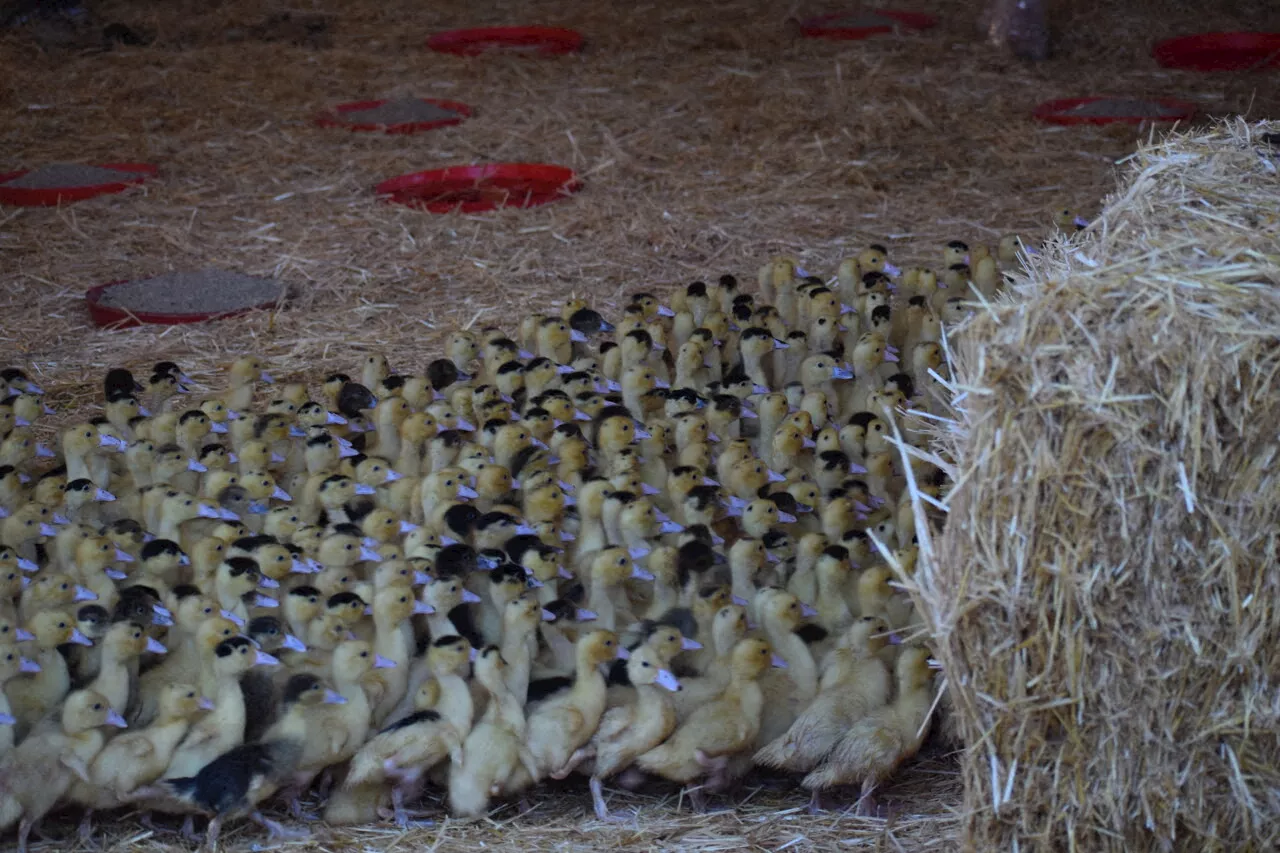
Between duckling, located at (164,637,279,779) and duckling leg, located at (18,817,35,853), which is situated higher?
duckling, located at (164,637,279,779)

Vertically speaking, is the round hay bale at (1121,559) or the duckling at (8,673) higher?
the round hay bale at (1121,559)

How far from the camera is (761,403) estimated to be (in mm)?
4633

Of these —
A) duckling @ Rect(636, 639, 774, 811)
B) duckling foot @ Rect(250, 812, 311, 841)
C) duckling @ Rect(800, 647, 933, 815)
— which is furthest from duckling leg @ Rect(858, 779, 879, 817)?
duckling foot @ Rect(250, 812, 311, 841)

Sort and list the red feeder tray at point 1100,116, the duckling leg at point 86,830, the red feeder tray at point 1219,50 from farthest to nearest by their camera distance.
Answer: the red feeder tray at point 1219,50 < the red feeder tray at point 1100,116 < the duckling leg at point 86,830

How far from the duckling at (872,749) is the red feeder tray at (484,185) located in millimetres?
4314

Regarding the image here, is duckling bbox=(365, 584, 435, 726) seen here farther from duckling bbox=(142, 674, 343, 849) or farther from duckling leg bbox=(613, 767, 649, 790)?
duckling leg bbox=(613, 767, 649, 790)

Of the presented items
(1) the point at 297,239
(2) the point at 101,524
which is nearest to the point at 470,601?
(2) the point at 101,524

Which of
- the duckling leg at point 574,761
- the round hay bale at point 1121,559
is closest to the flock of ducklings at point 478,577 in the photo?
the duckling leg at point 574,761

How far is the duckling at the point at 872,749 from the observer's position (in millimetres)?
3213

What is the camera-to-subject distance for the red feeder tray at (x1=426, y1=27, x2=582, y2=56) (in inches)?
383

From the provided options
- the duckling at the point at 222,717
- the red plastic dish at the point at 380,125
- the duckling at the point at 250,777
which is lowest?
the duckling at the point at 250,777

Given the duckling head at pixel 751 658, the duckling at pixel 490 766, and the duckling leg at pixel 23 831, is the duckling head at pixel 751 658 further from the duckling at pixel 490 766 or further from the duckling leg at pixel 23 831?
the duckling leg at pixel 23 831

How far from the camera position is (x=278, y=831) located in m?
3.26

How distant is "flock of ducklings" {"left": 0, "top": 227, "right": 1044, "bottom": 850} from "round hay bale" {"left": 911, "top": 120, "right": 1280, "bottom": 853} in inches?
11.5
